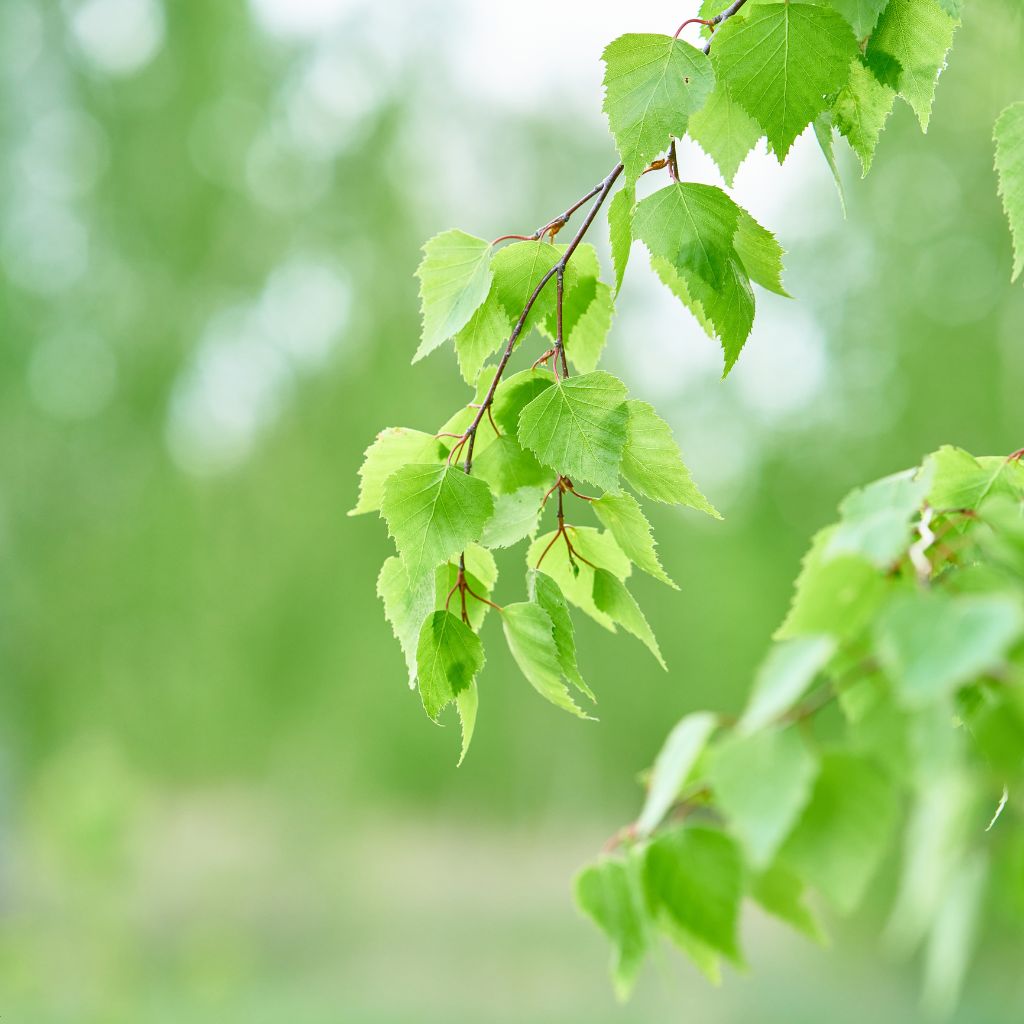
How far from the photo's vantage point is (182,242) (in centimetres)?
371

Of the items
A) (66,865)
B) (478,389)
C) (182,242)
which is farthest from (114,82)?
(478,389)

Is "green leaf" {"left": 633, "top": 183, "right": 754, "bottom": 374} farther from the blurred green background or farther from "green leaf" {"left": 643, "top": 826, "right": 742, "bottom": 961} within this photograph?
the blurred green background

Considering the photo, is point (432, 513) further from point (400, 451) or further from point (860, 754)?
point (860, 754)

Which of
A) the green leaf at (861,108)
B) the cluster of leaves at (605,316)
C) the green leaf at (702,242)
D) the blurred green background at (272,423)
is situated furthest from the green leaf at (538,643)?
the blurred green background at (272,423)

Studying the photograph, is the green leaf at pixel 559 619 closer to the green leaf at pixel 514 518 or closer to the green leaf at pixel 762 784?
the green leaf at pixel 514 518

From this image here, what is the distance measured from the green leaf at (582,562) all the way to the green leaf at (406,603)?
0.17 ft

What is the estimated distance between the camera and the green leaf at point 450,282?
0.42 metres

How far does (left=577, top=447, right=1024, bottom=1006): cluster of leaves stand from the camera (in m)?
0.23

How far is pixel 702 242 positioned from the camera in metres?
0.39

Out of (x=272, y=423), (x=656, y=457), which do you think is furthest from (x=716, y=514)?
(x=272, y=423)

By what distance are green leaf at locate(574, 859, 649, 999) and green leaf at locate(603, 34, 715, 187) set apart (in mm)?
220

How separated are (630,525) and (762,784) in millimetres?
183

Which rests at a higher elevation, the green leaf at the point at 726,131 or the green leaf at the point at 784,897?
the green leaf at the point at 726,131

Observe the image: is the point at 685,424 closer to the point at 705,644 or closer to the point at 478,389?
the point at 705,644
